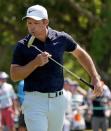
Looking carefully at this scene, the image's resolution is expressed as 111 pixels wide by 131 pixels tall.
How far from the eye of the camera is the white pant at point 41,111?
7066mm

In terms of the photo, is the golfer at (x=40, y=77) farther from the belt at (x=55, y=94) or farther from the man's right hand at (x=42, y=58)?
the man's right hand at (x=42, y=58)

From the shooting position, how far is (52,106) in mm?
7168

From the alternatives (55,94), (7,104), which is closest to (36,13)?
(55,94)

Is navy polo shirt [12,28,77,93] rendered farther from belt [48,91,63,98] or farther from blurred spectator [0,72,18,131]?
blurred spectator [0,72,18,131]

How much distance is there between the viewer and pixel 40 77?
7141mm

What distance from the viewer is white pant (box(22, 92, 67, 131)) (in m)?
7.07

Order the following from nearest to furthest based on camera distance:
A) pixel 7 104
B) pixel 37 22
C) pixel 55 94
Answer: pixel 37 22 < pixel 55 94 < pixel 7 104

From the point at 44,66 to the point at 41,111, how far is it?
18.2 inches

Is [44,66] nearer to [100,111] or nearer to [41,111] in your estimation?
[41,111]

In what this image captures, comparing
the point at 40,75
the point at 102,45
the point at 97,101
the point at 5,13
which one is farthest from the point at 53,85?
the point at 5,13

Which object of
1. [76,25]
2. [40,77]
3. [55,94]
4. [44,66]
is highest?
[76,25]

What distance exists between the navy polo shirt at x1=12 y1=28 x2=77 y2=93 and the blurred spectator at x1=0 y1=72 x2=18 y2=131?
7.94 meters

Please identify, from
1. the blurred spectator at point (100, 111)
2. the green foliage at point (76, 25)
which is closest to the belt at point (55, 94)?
the blurred spectator at point (100, 111)

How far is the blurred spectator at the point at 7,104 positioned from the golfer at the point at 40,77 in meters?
7.90
